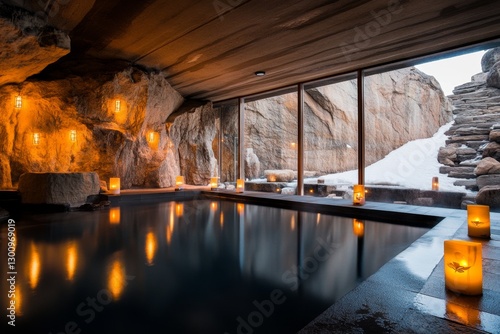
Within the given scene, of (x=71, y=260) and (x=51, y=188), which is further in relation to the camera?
(x=51, y=188)

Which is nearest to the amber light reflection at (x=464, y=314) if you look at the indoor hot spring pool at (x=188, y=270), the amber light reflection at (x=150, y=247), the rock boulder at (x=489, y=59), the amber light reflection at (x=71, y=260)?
the indoor hot spring pool at (x=188, y=270)

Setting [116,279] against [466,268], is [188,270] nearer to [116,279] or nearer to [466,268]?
[116,279]

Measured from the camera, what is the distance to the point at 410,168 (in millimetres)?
11656

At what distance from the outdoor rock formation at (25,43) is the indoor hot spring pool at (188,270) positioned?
2.47 m

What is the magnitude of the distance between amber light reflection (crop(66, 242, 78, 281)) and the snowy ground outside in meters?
8.71

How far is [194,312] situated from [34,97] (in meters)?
6.50

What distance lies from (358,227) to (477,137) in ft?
27.5

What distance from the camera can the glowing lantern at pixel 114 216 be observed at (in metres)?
4.68

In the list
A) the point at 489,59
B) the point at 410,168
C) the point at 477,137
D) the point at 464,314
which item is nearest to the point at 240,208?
the point at 464,314

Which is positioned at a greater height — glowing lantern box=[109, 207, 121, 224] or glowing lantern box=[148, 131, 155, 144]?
glowing lantern box=[148, 131, 155, 144]

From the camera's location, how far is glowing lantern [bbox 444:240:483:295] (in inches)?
63.6

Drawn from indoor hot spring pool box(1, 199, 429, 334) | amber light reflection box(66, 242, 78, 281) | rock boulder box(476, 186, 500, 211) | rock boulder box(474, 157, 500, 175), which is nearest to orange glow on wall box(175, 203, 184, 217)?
indoor hot spring pool box(1, 199, 429, 334)

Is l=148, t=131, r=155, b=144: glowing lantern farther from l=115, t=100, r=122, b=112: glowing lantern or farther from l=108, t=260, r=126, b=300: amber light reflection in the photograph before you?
l=108, t=260, r=126, b=300: amber light reflection

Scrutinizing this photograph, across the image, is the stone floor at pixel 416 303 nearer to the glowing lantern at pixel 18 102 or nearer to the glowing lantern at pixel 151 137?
the glowing lantern at pixel 18 102
